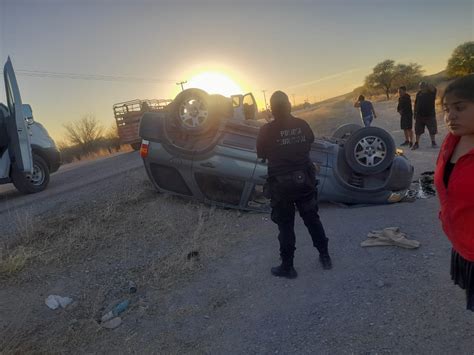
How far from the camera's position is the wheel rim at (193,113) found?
561 cm

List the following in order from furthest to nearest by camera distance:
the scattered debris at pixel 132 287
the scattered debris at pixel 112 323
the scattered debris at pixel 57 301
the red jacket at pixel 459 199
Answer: the scattered debris at pixel 132 287 → the scattered debris at pixel 57 301 → the scattered debris at pixel 112 323 → the red jacket at pixel 459 199

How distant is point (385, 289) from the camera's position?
3355 millimetres

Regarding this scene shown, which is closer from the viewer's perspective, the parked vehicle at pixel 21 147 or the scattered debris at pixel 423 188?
the scattered debris at pixel 423 188

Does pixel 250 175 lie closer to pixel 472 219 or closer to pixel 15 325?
pixel 15 325

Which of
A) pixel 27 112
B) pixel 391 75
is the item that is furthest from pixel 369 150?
pixel 391 75

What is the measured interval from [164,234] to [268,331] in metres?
2.53

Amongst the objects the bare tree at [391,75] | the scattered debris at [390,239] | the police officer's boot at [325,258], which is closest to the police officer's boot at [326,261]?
the police officer's boot at [325,258]

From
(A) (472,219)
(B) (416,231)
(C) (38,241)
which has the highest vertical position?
(A) (472,219)

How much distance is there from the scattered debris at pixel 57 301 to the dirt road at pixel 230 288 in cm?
7

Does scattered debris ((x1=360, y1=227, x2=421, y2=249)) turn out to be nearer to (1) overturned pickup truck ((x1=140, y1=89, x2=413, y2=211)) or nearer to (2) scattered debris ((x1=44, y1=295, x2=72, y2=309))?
(1) overturned pickup truck ((x1=140, y1=89, x2=413, y2=211))

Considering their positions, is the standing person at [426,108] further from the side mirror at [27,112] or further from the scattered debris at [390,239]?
the side mirror at [27,112]

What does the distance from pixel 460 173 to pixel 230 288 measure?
2.50 m

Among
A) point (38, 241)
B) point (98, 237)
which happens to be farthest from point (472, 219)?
point (38, 241)

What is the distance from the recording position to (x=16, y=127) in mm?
7559
